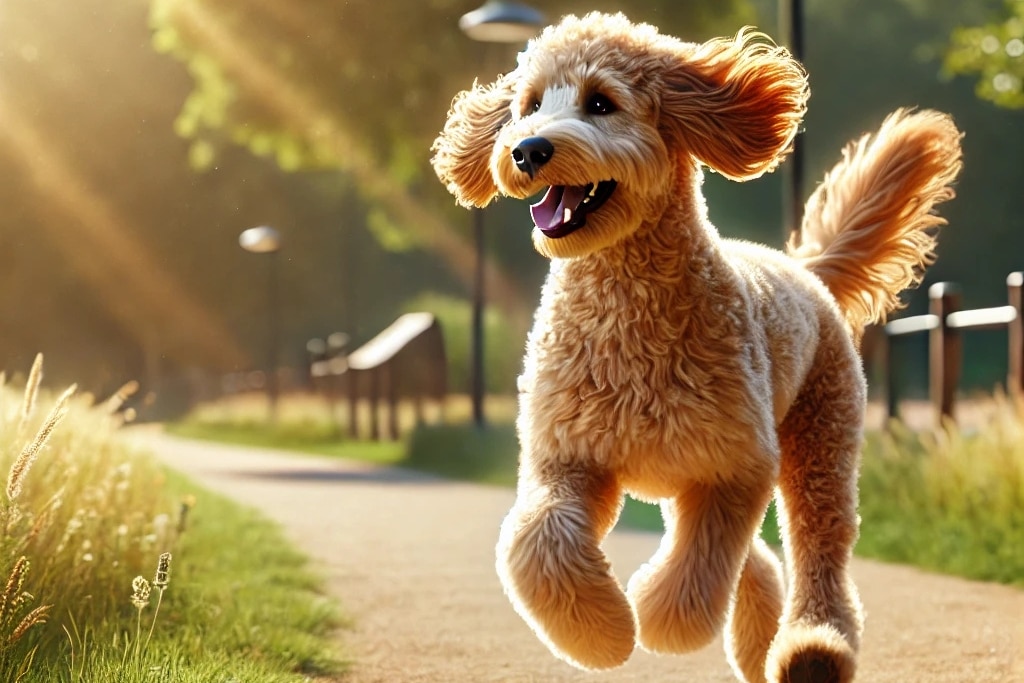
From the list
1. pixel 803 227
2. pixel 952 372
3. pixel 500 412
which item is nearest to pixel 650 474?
pixel 803 227

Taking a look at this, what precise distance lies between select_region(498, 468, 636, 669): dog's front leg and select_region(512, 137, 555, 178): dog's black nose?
916 mm

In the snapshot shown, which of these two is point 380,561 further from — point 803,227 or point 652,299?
point 652,299

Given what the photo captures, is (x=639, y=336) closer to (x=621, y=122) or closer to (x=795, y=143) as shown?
(x=621, y=122)

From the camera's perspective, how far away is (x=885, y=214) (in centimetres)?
538

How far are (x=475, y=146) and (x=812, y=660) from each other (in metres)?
1.85

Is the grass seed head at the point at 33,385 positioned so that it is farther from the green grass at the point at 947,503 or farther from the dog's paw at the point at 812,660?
the green grass at the point at 947,503

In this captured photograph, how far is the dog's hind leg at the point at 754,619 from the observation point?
474cm

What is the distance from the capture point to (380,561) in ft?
28.5

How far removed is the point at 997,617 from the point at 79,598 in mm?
4133

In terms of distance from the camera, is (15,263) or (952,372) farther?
(15,263)

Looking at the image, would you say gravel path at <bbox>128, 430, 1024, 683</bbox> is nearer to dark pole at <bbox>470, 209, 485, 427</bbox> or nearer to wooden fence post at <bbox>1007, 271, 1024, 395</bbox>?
wooden fence post at <bbox>1007, 271, 1024, 395</bbox>

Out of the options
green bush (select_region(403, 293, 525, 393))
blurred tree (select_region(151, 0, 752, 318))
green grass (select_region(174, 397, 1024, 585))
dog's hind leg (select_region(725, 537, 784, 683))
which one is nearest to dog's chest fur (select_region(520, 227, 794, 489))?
dog's hind leg (select_region(725, 537, 784, 683))

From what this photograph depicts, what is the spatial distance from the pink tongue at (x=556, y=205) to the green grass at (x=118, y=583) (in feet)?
4.79

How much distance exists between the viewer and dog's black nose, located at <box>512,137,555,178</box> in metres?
3.52
